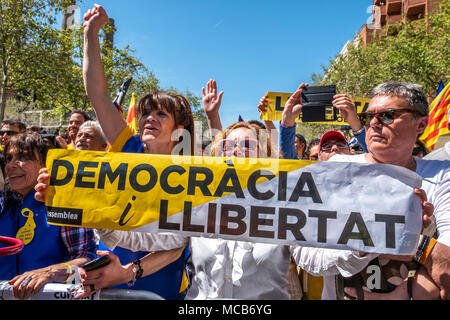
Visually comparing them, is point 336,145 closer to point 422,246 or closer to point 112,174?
point 422,246

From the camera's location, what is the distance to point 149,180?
1.87 m

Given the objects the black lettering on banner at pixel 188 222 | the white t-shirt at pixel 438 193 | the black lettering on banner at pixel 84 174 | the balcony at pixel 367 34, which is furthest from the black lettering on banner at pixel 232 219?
the balcony at pixel 367 34

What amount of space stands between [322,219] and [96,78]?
184 cm

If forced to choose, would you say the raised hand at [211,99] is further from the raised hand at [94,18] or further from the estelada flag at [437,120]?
the estelada flag at [437,120]

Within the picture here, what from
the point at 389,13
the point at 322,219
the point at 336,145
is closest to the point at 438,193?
the point at 322,219

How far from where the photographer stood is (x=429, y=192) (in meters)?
1.83

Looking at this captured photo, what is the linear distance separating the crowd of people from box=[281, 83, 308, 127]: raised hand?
749 mm

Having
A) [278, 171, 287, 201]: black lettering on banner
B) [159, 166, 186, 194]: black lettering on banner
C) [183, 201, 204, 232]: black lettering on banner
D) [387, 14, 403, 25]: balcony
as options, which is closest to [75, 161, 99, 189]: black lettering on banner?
[159, 166, 186, 194]: black lettering on banner

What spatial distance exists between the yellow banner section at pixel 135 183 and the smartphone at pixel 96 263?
0.62 ft

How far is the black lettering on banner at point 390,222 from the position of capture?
5.38ft

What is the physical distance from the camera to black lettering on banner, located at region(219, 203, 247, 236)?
5.80 feet

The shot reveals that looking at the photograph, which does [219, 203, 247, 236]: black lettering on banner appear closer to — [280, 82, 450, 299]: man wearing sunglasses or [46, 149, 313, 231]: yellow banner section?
[46, 149, 313, 231]: yellow banner section
